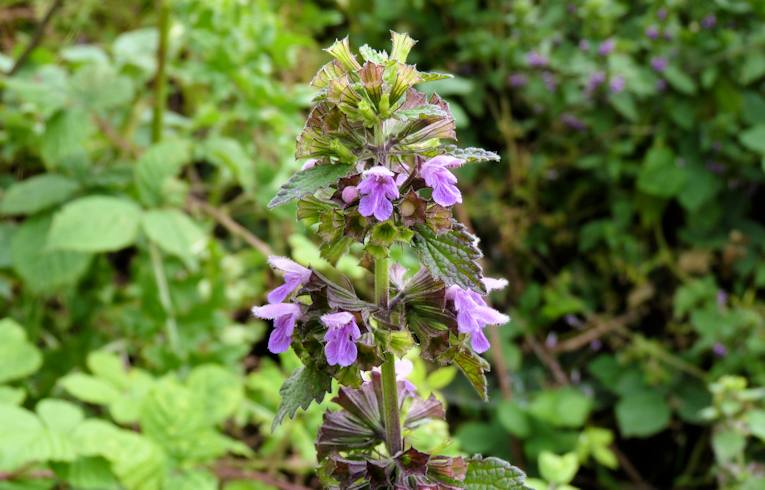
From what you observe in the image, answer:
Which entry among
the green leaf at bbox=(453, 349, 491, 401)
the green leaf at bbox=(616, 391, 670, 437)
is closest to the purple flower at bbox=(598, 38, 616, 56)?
the green leaf at bbox=(616, 391, 670, 437)

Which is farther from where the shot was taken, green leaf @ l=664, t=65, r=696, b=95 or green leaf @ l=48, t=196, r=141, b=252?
green leaf @ l=664, t=65, r=696, b=95

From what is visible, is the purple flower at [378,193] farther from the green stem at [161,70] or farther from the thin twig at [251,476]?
the green stem at [161,70]

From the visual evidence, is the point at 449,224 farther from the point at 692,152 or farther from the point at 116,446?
the point at 692,152

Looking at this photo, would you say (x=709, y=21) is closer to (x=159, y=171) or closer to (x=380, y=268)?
(x=159, y=171)

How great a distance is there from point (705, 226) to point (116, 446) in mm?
2318

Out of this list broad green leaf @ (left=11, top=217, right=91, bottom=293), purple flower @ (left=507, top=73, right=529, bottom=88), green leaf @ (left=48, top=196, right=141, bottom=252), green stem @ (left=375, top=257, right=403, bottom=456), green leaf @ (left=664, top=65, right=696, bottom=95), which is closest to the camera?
green stem @ (left=375, top=257, right=403, bottom=456)

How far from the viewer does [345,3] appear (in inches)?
144

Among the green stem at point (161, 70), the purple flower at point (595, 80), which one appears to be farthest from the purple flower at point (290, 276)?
the purple flower at point (595, 80)

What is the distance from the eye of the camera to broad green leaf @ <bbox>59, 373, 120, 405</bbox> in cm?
171

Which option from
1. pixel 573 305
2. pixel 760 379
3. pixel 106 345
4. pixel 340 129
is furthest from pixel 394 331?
pixel 573 305

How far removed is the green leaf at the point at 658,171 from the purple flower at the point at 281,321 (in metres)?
2.19

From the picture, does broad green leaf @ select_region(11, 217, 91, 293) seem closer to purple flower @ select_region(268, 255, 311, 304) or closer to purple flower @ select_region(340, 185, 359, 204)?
purple flower @ select_region(268, 255, 311, 304)

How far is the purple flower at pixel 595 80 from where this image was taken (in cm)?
293

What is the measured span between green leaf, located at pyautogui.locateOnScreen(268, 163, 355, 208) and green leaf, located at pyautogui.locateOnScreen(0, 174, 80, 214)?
1.56 metres
